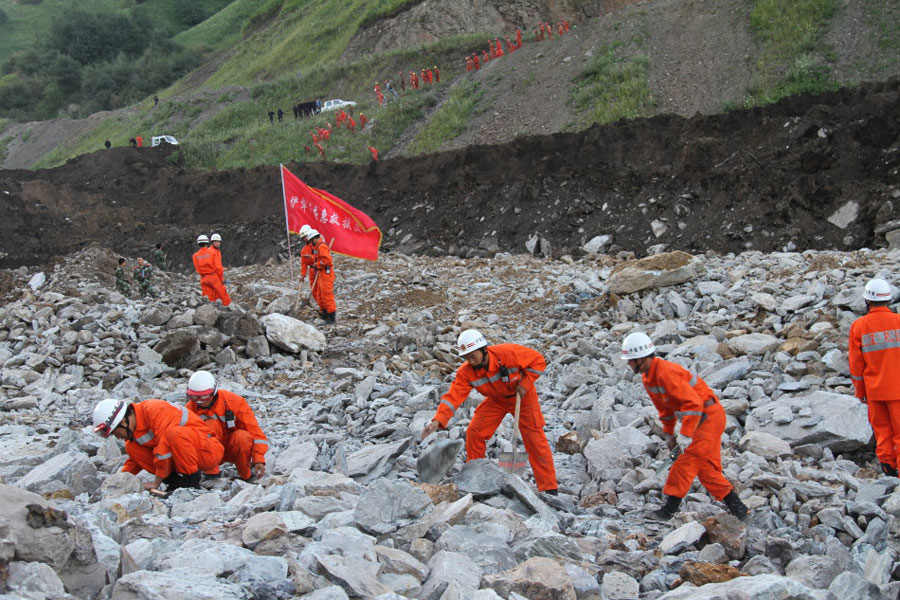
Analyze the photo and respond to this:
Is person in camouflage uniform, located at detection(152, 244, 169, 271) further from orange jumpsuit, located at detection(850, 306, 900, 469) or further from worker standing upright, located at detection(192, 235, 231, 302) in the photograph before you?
orange jumpsuit, located at detection(850, 306, 900, 469)

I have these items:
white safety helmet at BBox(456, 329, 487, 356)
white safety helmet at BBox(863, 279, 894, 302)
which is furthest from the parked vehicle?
white safety helmet at BBox(863, 279, 894, 302)

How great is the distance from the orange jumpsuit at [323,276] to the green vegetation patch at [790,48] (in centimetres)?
1492

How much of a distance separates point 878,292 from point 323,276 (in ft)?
25.1

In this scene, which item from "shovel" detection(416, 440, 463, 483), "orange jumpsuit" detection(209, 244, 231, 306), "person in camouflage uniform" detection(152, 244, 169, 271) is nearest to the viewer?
"shovel" detection(416, 440, 463, 483)

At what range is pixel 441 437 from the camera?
679 cm

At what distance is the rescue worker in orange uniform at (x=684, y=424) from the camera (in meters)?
4.88

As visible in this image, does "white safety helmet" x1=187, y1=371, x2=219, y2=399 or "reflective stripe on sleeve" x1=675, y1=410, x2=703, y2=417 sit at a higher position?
"white safety helmet" x1=187, y1=371, x2=219, y2=399

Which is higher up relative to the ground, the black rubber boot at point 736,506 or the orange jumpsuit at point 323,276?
the orange jumpsuit at point 323,276

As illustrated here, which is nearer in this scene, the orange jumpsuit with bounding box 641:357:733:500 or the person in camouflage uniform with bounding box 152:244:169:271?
the orange jumpsuit with bounding box 641:357:733:500

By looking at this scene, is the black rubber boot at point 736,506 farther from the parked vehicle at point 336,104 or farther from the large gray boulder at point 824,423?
the parked vehicle at point 336,104

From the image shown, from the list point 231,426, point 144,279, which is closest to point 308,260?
point 144,279

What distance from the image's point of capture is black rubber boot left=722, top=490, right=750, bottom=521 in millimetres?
4996

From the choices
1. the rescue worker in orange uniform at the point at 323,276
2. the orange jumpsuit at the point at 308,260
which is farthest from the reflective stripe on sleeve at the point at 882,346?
the orange jumpsuit at the point at 308,260

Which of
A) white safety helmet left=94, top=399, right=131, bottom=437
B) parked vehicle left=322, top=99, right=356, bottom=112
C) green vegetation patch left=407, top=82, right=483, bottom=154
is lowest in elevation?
white safety helmet left=94, top=399, right=131, bottom=437
